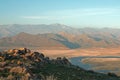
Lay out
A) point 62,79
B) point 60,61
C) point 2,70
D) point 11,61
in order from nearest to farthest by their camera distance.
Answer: point 62,79 < point 2,70 < point 11,61 < point 60,61

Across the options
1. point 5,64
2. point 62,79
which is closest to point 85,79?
point 62,79

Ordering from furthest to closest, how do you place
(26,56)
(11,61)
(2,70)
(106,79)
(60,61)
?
(60,61)
(26,56)
(11,61)
(106,79)
(2,70)

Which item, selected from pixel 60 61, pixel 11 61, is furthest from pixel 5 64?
pixel 60 61

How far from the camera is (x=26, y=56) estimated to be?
35125 millimetres

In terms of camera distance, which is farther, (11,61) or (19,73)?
(11,61)

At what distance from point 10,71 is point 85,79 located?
247 inches

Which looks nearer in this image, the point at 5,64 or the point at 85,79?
the point at 85,79

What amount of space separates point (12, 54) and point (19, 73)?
39.4 feet

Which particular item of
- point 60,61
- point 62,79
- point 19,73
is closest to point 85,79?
point 62,79

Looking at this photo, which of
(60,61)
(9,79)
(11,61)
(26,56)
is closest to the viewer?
(9,79)

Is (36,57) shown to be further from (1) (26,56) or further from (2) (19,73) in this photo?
(2) (19,73)

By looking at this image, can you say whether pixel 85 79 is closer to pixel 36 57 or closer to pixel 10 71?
pixel 10 71

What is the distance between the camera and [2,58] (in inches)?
1288

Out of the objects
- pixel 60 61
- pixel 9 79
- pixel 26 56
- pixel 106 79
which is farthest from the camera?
pixel 60 61
